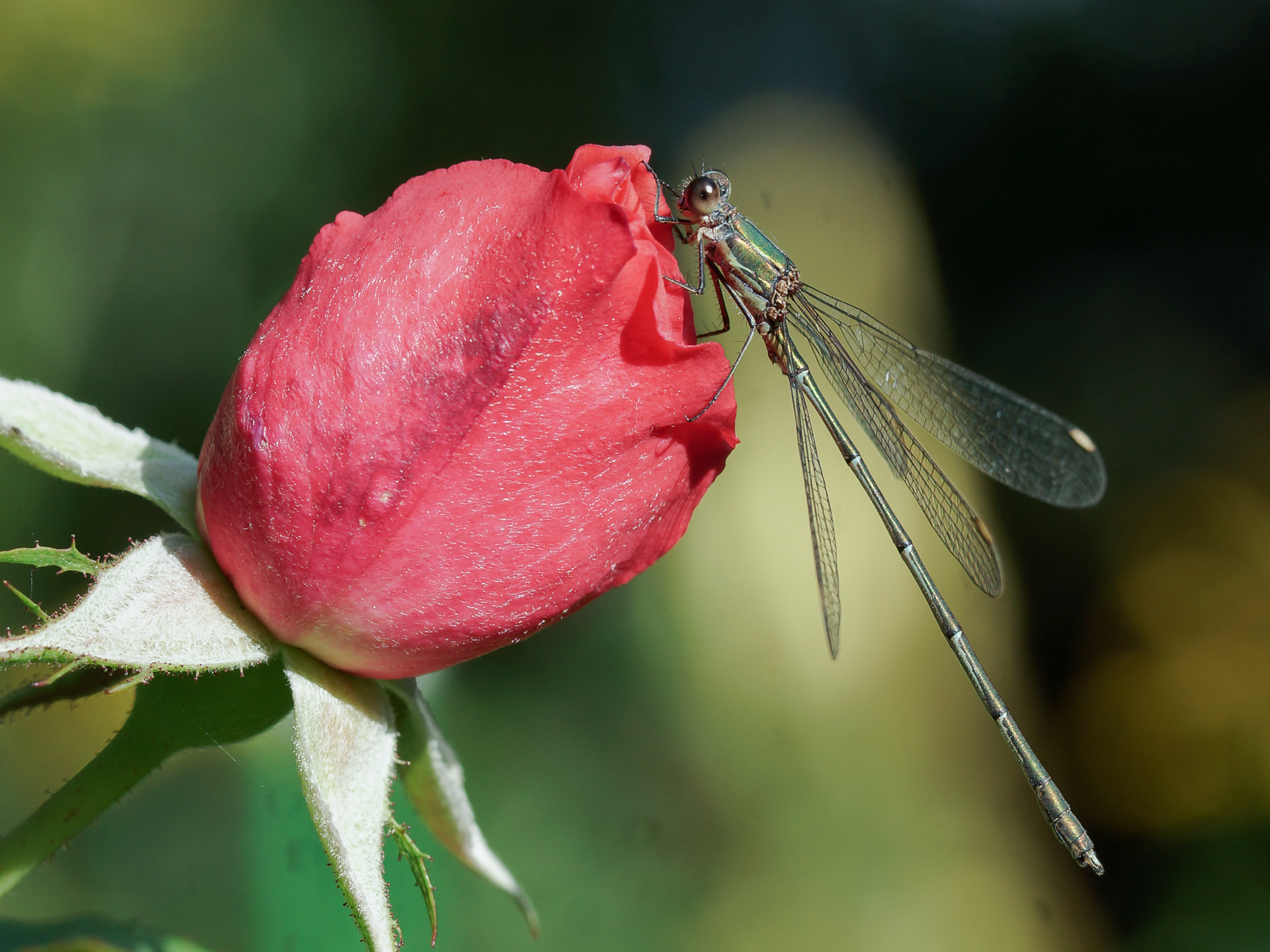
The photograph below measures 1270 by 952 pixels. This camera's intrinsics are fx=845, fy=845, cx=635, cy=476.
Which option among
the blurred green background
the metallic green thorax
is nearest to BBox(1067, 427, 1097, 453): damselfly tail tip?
the blurred green background

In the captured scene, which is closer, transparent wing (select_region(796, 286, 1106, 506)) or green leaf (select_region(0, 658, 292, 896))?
green leaf (select_region(0, 658, 292, 896))

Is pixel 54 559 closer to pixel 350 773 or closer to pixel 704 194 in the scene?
pixel 350 773

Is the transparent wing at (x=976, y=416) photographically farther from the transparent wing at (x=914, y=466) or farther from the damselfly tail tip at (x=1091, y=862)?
the damselfly tail tip at (x=1091, y=862)

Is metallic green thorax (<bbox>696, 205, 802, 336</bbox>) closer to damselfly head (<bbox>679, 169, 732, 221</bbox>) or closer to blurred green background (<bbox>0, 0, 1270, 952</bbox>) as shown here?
damselfly head (<bbox>679, 169, 732, 221</bbox>)

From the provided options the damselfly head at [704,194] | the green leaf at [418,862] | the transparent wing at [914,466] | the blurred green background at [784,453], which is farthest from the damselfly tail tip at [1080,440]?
the green leaf at [418,862]

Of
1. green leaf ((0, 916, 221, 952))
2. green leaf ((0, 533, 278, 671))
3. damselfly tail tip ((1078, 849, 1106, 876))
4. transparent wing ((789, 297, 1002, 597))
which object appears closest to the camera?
green leaf ((0, 533, 278, 671))

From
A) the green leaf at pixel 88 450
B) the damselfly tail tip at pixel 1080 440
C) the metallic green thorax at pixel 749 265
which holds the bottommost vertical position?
the damselfly tail tip at pixel 1080 440
